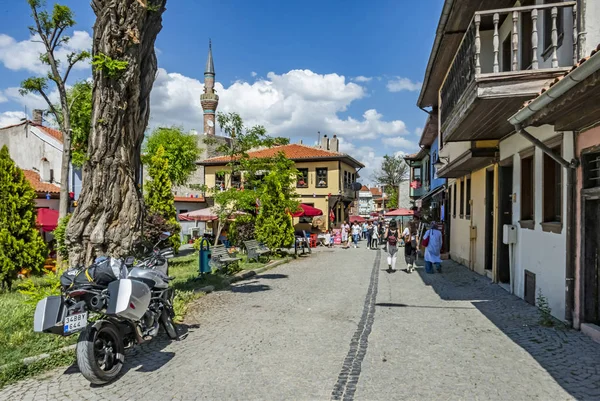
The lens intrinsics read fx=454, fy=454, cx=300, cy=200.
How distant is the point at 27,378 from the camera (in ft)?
15.7

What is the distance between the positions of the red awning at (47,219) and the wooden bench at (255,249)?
21.3 ft

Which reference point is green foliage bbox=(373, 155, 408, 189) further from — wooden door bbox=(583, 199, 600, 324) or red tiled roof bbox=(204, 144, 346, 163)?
wooden door bbox=(583, 199, 600, 324)

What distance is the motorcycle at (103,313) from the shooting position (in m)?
4.55

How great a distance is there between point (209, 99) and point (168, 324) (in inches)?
2739

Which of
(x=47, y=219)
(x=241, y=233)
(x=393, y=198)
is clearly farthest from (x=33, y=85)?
(x=393, y=198)

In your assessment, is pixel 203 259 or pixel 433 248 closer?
pixel 203 259

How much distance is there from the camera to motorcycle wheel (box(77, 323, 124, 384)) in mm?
4441

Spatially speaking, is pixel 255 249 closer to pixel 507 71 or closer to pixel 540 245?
pixel 540 245

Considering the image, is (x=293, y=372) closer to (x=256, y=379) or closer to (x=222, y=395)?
(x=256, y=379)

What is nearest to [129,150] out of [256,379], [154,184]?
[256,379]

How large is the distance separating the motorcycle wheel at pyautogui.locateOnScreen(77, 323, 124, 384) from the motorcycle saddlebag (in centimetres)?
27

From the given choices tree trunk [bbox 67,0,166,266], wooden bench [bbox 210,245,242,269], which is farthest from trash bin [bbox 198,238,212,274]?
tree trunk [bbox 67,0,166,266]

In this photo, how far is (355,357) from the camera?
17.6 ft

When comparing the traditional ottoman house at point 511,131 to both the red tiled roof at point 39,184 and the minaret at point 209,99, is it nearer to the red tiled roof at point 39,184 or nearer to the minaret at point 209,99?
the red tiled roof at point 39,184
